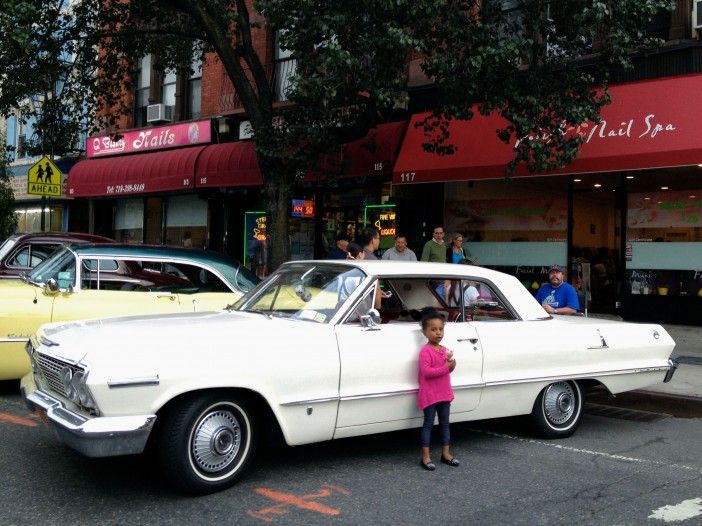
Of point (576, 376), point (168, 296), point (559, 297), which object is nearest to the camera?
point (576, 376)

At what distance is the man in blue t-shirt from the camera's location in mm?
8242

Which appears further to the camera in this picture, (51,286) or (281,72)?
(281,72)

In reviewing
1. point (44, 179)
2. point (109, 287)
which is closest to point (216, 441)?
point (109, 287)

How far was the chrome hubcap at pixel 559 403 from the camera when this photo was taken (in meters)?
6.09

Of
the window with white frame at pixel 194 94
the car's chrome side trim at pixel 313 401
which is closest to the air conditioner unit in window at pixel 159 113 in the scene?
the window with white frame at pixel 194 94

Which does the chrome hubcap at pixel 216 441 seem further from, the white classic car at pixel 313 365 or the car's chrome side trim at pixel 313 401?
the car's chrome side trim at pixel 313 401

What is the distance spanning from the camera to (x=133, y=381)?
4.13m

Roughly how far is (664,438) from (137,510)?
15.4 ft

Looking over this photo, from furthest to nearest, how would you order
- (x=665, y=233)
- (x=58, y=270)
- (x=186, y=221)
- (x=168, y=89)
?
(x=168, y=89) < (x=186, y=221) < (x=665, y=233) < (x=58, y=270)

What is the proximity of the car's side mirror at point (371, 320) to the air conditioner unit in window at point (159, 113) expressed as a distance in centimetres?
1708

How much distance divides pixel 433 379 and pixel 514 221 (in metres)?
9.98

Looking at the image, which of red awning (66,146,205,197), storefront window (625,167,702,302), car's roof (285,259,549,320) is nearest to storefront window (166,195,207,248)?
red awning (66,146,205,197)

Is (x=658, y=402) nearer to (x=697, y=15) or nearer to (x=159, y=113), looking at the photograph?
(x=697, y=15)

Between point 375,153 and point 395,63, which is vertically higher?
point 395,63
